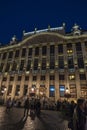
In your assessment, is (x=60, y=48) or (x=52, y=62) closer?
(x=52, y=62)

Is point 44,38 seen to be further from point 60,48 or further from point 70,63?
point 70,63

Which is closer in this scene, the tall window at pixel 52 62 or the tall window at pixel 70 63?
the tall window at pixel 70 63

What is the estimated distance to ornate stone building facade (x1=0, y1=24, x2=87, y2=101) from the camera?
26.6 metres

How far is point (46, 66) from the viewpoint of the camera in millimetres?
29969

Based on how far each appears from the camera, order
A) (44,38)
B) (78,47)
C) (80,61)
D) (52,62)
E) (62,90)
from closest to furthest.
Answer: (62,90) → (80,61) → (52,62) → (78,47) → (44,38)

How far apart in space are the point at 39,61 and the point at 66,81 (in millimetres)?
9074

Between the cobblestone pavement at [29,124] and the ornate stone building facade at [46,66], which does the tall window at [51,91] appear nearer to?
the ornate stone building facade at [46,66]

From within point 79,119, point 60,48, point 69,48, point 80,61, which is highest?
point 60,48

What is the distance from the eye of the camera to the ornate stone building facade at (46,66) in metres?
26.6

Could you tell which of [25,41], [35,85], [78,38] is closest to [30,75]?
[35,85]

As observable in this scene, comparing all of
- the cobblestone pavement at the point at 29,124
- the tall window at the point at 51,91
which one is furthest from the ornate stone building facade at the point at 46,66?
the cobblestone pavement at the point at 29,124

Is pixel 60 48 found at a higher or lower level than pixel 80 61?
higher

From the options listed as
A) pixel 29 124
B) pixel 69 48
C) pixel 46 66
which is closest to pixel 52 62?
pixel 46 66

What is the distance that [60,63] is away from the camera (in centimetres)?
2972
